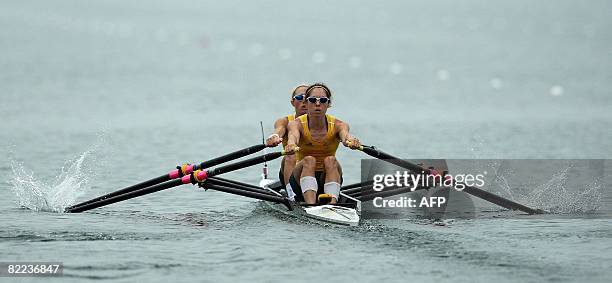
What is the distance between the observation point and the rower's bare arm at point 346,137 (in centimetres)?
1917

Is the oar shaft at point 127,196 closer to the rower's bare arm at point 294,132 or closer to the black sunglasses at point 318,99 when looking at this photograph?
the rower's bare arm at point 294,132

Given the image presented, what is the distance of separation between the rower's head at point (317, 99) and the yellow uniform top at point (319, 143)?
0.39m

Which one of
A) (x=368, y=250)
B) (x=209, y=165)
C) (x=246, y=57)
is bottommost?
(x=368, y=250)

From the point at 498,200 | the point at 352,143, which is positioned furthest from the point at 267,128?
the point at 352,143

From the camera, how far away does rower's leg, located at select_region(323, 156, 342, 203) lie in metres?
Result: 19.5

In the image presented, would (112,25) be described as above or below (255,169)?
above

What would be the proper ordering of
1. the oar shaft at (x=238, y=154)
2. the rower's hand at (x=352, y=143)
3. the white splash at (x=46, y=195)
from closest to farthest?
the rower's hand at (x=352, y=143)
the oar shaft at (x=238, y=154)
the white splash at (x=46, y=195)

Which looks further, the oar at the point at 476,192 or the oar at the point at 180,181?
the oar at the point at 180,181

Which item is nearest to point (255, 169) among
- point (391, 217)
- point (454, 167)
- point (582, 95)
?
point (454, 167)

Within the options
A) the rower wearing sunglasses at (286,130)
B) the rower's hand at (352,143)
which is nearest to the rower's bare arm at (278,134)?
the rower wearing sunglasses at (286,130)

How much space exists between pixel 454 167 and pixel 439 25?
11966 centimetres

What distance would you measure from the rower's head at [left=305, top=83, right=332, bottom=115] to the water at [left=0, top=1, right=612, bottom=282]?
2.02m

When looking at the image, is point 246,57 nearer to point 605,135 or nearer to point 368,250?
point 605,135

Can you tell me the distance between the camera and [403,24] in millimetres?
149000
